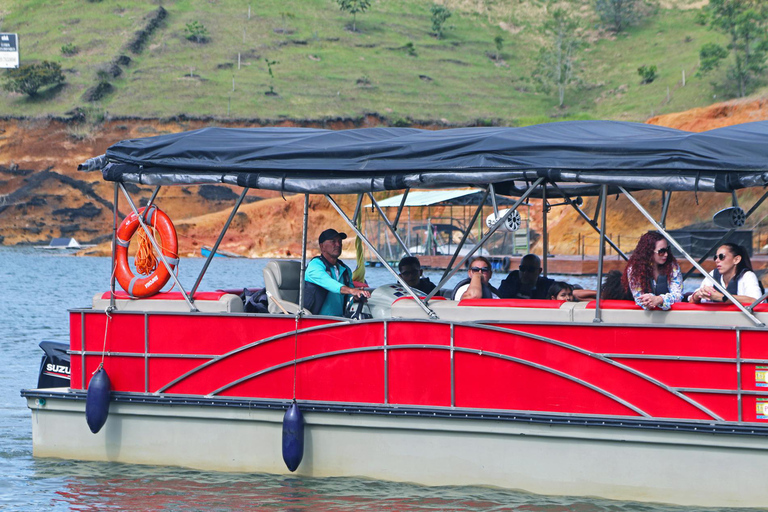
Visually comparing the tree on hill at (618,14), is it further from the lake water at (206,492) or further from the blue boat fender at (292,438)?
the blue boat fender at (292,438)

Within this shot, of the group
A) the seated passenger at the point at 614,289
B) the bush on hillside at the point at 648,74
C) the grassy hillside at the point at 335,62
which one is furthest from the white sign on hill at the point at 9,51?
the seated passenger at the point at 614,289

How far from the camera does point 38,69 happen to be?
77.2 metres

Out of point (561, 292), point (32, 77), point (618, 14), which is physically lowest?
point (561, 292)

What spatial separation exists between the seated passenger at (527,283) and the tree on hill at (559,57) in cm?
8108

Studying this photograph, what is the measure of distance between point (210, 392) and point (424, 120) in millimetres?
68442

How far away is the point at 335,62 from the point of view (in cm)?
8881

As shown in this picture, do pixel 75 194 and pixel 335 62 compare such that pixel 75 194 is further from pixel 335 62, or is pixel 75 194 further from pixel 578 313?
pixel 578 313

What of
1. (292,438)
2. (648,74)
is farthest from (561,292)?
(648,74)

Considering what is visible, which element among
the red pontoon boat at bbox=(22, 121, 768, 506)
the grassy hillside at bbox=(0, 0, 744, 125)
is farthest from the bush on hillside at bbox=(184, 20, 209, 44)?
the red pontoon boat at bbox=(22, 121, 768, 506)

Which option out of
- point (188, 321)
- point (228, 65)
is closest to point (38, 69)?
point (228, 65)

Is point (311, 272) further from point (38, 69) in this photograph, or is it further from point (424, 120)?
point (38, 69)

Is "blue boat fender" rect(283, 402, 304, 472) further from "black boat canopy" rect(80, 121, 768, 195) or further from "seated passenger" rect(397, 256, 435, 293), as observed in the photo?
"seated passenger" rect(397, 256, 435, 293)

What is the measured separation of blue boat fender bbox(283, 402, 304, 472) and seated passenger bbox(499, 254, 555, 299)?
2.39 m

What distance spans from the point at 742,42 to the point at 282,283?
78052mm
